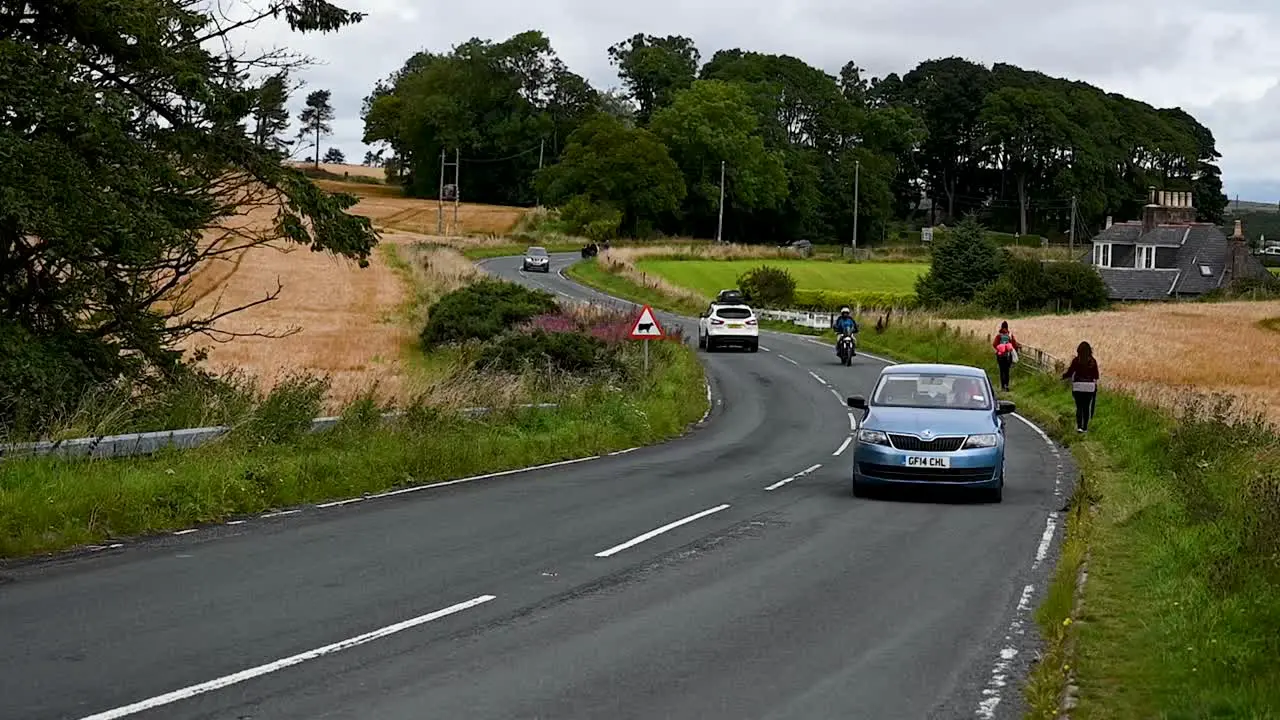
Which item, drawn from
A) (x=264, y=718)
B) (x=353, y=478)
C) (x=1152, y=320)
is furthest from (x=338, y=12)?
(x=1152, y=320)

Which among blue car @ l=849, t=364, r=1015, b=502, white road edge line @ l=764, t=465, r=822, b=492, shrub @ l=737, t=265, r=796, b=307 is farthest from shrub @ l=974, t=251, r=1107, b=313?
blue car @ l=849, t=364, r=1015, b=502

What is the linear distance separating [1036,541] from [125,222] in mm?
10425

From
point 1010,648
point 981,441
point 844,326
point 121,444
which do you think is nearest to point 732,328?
point 844,326

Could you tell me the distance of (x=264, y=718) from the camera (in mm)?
6992

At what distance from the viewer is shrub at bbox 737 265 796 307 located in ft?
254

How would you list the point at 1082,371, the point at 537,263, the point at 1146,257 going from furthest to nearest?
the point at 1146,257 < the point at 537,263 < the point at 1082,371

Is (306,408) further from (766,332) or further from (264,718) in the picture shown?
(766,332)

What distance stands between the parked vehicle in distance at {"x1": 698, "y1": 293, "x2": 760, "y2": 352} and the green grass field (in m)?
30.6

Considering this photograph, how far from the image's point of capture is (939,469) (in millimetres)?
17688

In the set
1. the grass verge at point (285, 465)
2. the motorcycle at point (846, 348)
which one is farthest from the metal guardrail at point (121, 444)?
the motorcycle at point (846, 348)

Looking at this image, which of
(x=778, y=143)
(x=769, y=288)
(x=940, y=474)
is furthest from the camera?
(x=778, y=143)

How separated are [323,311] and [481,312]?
10931 millimetres

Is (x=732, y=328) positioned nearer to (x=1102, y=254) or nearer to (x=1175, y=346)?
Result: (x=1175, y=346)

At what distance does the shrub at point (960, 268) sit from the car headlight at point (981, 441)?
6388 centimetres
